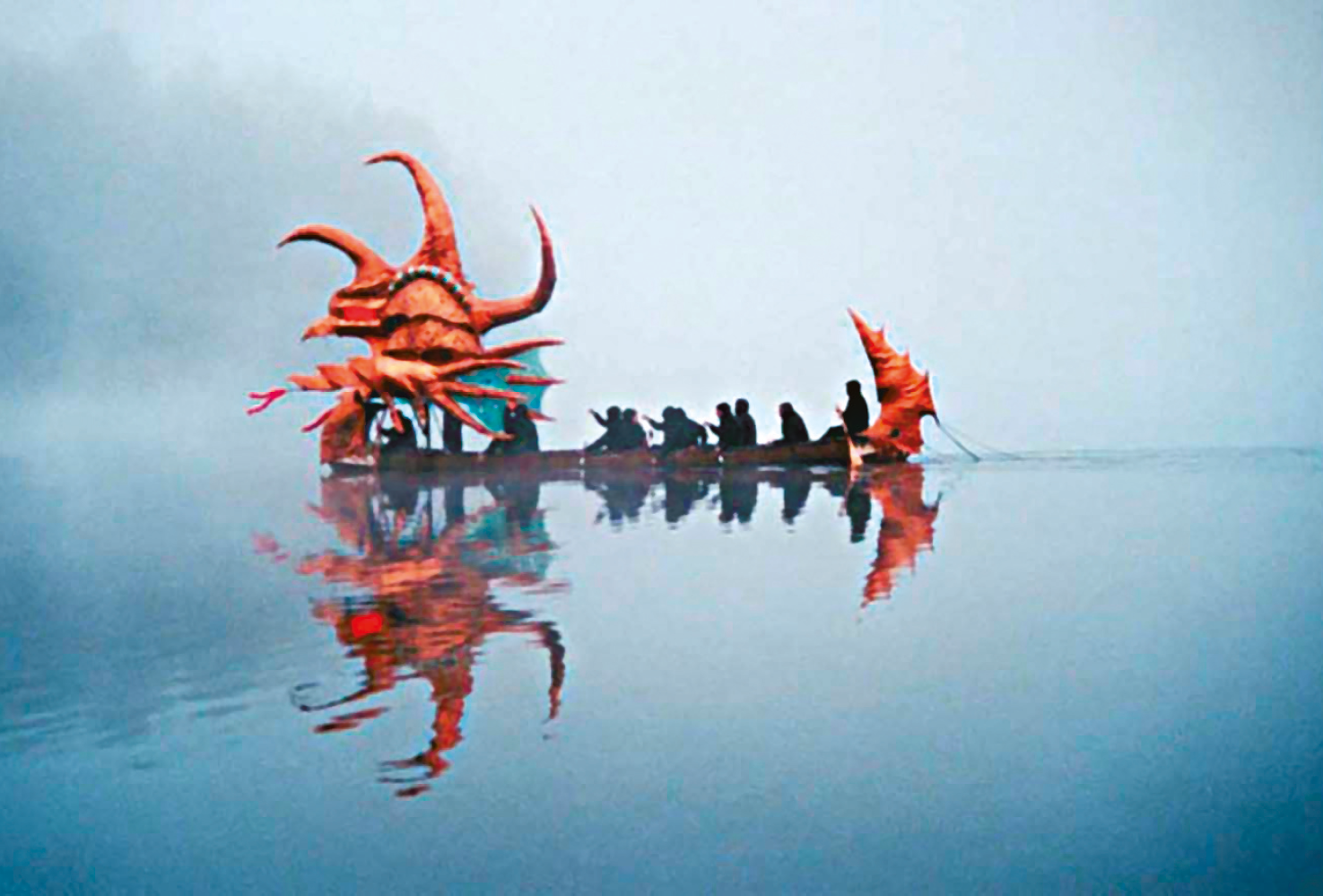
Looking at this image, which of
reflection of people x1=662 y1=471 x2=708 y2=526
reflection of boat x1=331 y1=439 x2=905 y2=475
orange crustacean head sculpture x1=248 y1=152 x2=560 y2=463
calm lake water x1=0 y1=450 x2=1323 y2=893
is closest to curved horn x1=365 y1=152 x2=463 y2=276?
orange crustacean head sculpture x1=248 y1=152 x2=560 y2=463

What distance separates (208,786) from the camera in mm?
2904

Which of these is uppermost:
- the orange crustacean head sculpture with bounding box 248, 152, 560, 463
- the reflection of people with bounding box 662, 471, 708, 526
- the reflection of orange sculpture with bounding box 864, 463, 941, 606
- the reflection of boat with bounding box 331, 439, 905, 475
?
the orange crustacean head sculpture with bounding box 248, 152, 560, 463

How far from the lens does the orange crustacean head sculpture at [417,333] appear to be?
15414 mm

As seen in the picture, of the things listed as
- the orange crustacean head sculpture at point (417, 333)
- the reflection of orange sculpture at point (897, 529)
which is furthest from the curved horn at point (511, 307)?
the reflection of orange sculpture at point (897, 529)

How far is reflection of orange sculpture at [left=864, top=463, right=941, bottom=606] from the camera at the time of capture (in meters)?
5.74

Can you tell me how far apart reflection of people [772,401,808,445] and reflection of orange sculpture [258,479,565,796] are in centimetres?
706

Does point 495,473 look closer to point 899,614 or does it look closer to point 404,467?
point 404,467

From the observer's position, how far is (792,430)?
1566cm

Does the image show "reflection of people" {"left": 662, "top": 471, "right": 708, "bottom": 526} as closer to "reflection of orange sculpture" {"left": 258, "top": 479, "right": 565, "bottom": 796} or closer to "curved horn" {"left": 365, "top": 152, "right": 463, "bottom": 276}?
"reflection of orange sculpture" {"left": 258, "top": 479, "right": 565, "bottom": 796}

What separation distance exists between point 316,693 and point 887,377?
1219 cm

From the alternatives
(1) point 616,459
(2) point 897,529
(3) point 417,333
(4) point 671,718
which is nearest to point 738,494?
(2) point 897,529

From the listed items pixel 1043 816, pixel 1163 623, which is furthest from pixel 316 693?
pixel 1163 623

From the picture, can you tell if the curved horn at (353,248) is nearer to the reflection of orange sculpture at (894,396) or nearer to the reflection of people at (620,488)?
the reflection of people at (620,488)

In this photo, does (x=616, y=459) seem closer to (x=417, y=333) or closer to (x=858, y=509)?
(x=417, y=333)
